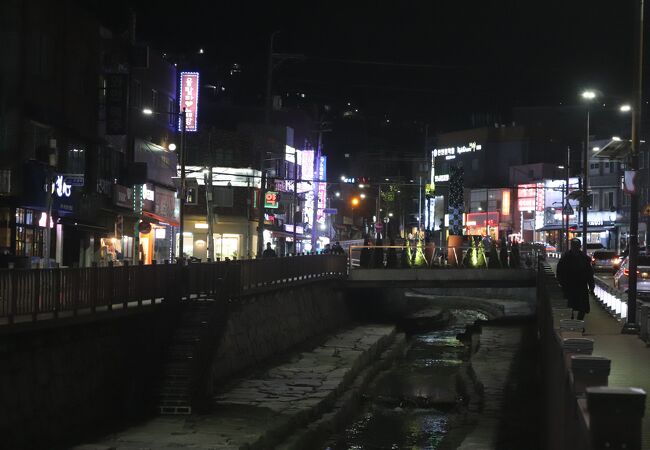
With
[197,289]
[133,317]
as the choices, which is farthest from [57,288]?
[197,289]

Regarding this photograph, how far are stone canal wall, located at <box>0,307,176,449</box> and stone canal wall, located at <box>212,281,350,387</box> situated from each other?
2.11 meters

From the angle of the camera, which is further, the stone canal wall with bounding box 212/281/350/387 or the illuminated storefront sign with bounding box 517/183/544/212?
the illuminated storefront sign with bounding box 517/183/544/212

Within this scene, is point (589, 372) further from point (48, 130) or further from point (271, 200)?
point (271, 200)

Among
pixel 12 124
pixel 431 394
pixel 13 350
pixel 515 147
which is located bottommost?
pixel 431 394

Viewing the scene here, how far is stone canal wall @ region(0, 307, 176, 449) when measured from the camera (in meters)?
14.2

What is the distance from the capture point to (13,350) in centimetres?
1420

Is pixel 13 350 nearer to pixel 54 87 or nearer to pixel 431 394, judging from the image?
pixel 431 394

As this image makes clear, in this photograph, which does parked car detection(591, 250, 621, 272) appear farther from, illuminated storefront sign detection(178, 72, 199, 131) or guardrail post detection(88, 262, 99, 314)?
guardrail post detection(88, 262, 99, 314)

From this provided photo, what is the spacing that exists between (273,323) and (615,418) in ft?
80.5

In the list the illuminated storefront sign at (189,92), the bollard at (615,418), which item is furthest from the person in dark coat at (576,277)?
the illuminated storefront sign at (189,92)

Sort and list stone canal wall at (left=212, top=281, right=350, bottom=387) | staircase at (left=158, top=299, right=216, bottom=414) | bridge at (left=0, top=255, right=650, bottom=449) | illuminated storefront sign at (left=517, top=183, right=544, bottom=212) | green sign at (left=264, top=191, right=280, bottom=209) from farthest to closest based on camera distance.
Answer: illuminated storefront sign at (left=517, top=183, right=544, bottom=212)
green sign at (left=264, top=191, right=280, bottom=209)
stone canal wall at (left=212, top=281, right=350, bottom=387)
staircase at (left=158, top=299, right=216, bottom=414)
bridge at (left=0, top=255, right=650, bottom=449)

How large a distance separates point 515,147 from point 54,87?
82.1 m

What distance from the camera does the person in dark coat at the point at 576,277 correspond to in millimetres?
20906

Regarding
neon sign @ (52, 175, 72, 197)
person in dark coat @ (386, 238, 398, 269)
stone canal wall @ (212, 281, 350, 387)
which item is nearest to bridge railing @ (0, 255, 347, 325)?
stone canal wall @ (212, 281, 350, 387)
